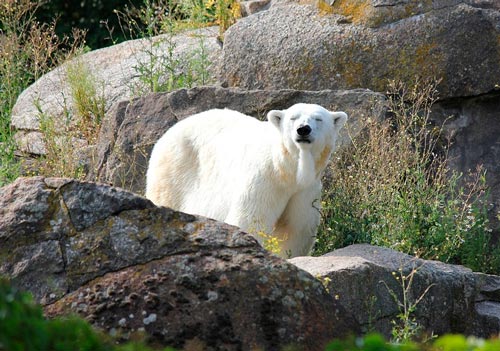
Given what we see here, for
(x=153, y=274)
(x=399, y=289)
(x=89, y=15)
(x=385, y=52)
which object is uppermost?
(x=89, y=15)

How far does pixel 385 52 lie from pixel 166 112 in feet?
6.86

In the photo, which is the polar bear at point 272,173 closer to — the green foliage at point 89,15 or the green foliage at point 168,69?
the green foliage at point 168,69

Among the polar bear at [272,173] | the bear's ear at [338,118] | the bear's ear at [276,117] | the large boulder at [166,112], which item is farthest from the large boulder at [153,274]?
the large boulder at [166,112]

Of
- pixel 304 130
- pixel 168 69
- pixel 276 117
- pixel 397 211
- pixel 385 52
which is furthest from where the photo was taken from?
pixel 168 69

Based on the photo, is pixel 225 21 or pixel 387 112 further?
pixel 225 21

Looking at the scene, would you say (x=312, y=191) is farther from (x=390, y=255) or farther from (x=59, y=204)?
(x=59, y=204)

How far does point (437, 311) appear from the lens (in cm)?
588

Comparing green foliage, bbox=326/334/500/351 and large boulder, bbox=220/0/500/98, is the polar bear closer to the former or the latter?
large boulder, bbox=220/0/500/98

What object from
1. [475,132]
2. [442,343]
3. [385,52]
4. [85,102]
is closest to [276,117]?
[385,52]

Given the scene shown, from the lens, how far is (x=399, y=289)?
570 centimetres

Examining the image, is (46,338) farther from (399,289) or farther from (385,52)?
(385,52)

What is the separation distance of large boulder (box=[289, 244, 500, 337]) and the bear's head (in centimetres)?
92

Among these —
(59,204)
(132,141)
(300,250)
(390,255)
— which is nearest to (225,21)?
(132,141)

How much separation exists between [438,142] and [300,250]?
99.4 inches
